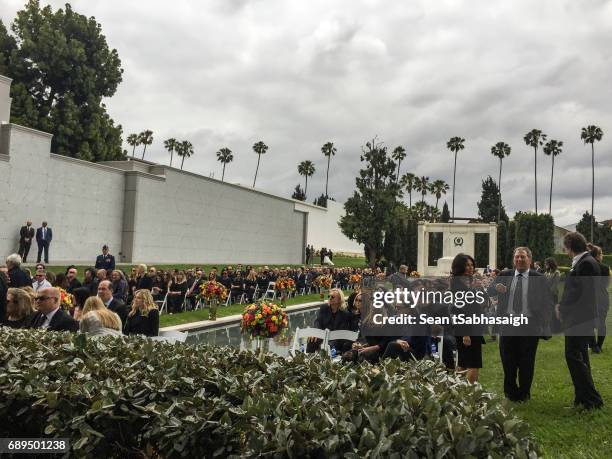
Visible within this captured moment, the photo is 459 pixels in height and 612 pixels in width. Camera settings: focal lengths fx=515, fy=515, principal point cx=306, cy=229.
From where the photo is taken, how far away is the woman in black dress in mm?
6625

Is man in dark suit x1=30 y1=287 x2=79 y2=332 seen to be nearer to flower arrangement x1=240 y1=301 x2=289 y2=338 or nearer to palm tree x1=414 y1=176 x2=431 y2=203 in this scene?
flower arrangement x1=240 y1=301 x2=289 y2=338

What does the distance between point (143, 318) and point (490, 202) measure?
281ft

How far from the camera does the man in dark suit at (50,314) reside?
23.1ft

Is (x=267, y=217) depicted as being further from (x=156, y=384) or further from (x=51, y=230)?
(x=156, y=384)

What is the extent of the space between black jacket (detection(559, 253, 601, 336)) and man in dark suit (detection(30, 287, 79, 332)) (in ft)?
21.1

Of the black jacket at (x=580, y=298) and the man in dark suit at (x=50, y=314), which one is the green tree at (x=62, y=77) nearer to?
the man in dark suit at (x=50, y=314)

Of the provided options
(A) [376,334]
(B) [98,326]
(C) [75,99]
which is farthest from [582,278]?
(C) [75,99]

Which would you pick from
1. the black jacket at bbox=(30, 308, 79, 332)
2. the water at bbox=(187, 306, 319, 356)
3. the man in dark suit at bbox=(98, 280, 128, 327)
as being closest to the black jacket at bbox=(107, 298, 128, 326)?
the man in dark suit at bbox=(98, 280, 128, 327)

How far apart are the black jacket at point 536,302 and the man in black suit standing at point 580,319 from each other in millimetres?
239

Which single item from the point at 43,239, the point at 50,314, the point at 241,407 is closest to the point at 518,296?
the point at 241,407

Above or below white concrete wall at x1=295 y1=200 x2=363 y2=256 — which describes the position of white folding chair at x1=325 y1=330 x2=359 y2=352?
below

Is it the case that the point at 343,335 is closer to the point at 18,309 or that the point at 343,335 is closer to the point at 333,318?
the point at 333,318

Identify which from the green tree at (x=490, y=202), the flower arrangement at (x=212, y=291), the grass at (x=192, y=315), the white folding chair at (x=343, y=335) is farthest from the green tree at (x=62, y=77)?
the green tree at (x=490, y=202)

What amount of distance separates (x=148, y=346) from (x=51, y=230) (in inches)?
867
